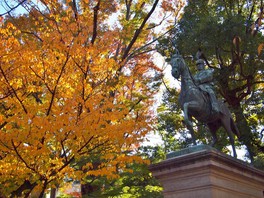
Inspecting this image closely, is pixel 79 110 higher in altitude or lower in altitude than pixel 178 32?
lower

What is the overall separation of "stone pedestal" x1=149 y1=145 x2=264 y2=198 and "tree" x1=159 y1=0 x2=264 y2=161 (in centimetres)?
667

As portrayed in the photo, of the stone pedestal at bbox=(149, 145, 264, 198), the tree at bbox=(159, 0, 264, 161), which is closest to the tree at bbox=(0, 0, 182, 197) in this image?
the stone pedestal at bbox=(149, 145, 264, 198)

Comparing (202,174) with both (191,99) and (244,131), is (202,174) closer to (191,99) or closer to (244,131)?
(191,99)

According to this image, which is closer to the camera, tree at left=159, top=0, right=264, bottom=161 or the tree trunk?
tree at left=159, top=0, right=264, bottom=161

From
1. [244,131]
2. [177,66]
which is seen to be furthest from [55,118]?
[244,131]

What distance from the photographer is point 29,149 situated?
806 cm

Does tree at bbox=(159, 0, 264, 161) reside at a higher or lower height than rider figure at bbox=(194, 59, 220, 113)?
higher

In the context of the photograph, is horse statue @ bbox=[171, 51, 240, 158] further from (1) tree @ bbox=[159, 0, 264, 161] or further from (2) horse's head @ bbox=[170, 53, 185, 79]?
(1) tree @ bbox=[159, 0, 264, 161]

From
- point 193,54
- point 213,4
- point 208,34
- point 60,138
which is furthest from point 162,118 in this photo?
point 60,138

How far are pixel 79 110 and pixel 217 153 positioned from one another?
4.37 meters

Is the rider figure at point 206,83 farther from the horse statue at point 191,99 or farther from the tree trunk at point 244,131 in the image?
the tree trunk at point 244,131

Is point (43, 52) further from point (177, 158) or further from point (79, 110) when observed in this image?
point (177, 158)

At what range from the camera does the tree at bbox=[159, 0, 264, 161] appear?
1436cm

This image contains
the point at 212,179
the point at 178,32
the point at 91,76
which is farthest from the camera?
the point at 178,32
